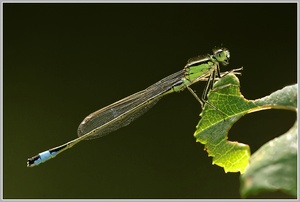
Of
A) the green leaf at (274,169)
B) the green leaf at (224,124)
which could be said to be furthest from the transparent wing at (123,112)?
the green leaf at (274,169)

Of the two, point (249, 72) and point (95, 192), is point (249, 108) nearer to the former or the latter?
point (95, 192)

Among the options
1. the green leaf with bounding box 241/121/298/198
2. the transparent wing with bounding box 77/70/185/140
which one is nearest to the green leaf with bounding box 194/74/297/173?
the green leaf with bounding box 241/121/298/198

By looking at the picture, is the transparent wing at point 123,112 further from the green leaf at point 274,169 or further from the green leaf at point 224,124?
the green leaf at point 274,169

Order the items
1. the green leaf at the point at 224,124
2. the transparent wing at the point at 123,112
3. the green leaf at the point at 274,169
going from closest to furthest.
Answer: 1. the green leaf at the point at 274,169
2. the green leaf at the point at 224,124
3. the transparent wing at the point at 123,112

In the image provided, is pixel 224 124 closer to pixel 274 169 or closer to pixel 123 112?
pixel 274 169

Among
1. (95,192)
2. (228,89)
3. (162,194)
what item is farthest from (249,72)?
(228,89)

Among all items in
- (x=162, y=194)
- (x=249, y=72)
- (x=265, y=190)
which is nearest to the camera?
(x=265, y=190)
